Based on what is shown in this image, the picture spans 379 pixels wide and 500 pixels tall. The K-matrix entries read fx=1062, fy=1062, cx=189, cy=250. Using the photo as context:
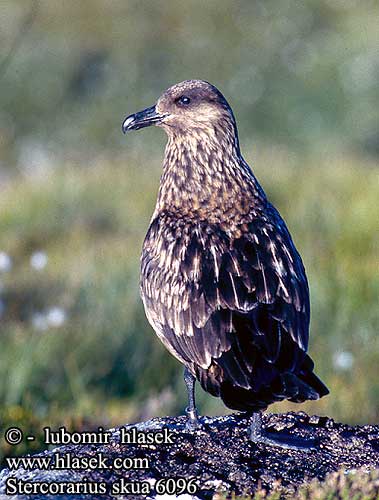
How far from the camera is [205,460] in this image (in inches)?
173

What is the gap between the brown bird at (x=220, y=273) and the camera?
14.8 ft

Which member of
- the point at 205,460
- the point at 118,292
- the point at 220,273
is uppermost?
the point at 118,292

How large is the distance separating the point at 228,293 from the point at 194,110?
125cm

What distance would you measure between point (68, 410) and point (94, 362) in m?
0.84

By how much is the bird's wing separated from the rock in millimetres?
355

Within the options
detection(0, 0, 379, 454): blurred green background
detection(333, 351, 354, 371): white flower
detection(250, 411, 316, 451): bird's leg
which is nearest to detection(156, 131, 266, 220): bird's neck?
detection(250, 411, 316, 451): bird's leg

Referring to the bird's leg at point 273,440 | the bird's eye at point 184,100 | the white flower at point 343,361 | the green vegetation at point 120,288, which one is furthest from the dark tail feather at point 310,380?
the white flower at point 343,361

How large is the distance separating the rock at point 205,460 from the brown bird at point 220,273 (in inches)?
5.7

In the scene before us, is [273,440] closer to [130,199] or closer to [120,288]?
[120,288]

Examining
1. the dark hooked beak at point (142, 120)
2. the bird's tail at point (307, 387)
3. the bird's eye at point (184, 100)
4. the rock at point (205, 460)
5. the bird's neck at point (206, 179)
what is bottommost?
the rock at point (205, 460)

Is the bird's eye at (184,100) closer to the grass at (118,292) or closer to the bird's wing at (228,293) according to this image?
the bird's wing at (228,293)

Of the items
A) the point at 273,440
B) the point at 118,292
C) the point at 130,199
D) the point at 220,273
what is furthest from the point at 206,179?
the point at 130,199

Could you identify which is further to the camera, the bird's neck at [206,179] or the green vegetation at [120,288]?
the green vegetation at [120,288]

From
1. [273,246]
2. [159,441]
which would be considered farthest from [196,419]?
[273,246]
